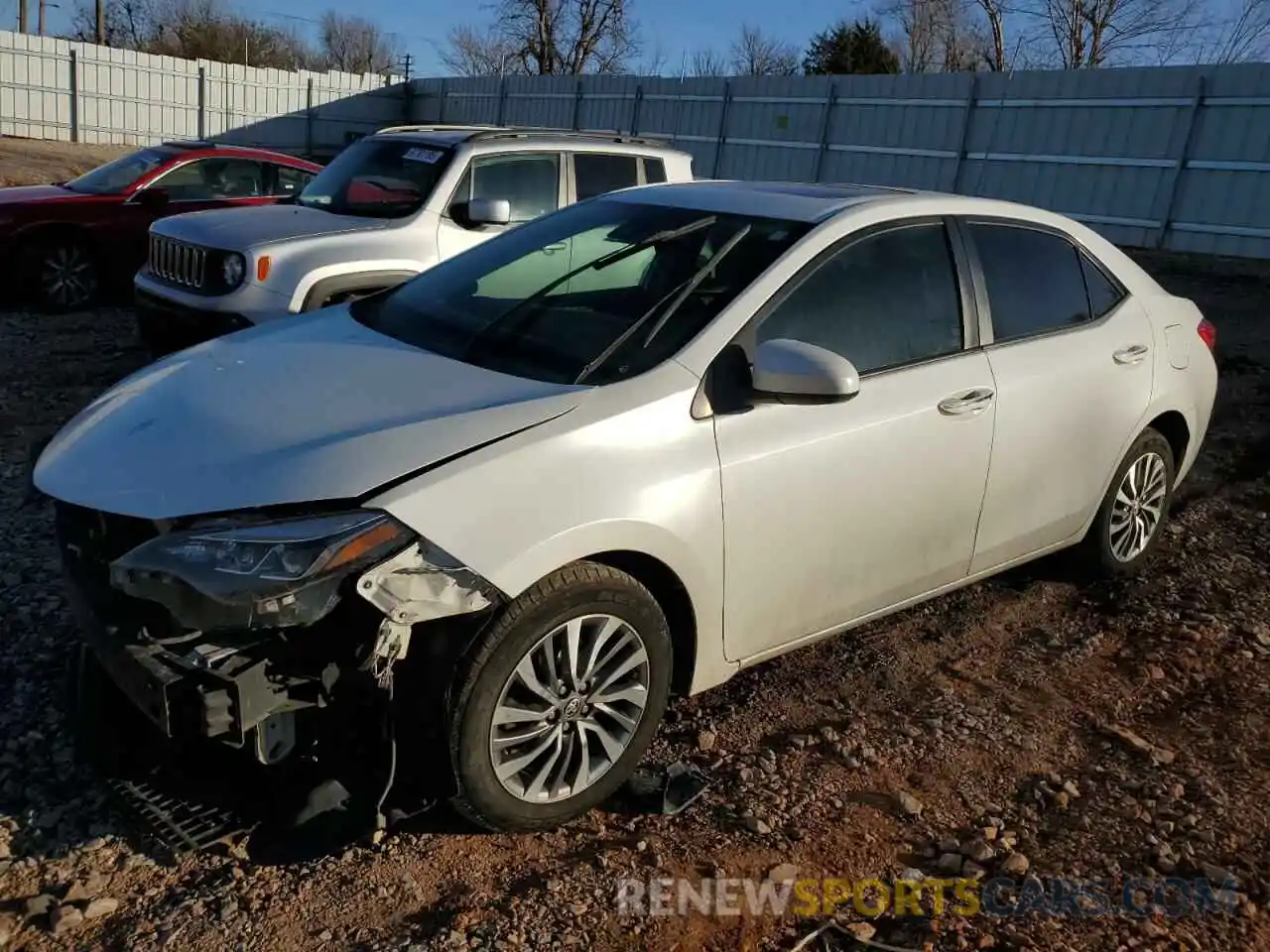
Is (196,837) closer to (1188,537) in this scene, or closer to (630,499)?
(630,499)

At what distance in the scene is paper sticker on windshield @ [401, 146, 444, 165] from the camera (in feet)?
25.3

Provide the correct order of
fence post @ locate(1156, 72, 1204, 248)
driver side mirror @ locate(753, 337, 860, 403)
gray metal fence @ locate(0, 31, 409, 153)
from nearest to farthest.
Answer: driver side mirror @ locate(753, 337, 860, 403), fence post @ locate(1156, 72, 1204, 248), gray metal fence @ locate(0, 31, 409, 153)

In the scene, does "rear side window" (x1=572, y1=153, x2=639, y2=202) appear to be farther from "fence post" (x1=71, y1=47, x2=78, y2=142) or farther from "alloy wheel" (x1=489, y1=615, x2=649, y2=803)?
"fence post" (x1=71, y1=47, x2=78, y2=142)

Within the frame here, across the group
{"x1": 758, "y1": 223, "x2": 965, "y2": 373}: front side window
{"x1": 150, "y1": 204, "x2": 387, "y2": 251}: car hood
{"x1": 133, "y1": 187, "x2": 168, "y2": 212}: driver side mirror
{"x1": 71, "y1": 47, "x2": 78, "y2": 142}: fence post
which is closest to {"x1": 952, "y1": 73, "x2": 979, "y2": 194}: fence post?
{"x1": 133, "y1": 187, "x2": 168, "y2": 212}: driver side mirror

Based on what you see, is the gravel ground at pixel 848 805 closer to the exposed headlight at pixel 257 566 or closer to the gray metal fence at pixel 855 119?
the exposed headlight at pixel 257 566

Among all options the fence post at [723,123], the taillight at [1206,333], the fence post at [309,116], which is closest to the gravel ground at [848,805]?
the taillight at [1206,333]

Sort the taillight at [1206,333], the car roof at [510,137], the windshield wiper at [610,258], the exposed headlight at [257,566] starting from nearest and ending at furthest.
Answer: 1. the exposed headlight at [257,566]
2. the windshield wiper at [610,258]
3. the taillight at [1206,333]
4. the car roof at [510,137]

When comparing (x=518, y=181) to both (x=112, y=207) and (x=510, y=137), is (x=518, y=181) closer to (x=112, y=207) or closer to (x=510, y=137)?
(x=510, y=137)

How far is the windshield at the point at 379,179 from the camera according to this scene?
755 cm

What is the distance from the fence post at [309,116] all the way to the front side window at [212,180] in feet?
68.9

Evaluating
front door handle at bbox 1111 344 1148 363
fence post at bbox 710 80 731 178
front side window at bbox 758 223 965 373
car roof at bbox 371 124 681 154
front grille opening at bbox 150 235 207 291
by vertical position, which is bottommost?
front grille opening at bbox 150 235 207 291

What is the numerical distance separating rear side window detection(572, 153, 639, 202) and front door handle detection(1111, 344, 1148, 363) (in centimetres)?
445

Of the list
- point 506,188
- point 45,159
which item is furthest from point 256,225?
point 45,159

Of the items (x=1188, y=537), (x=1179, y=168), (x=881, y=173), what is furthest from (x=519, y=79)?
(x=1188, y=537)
